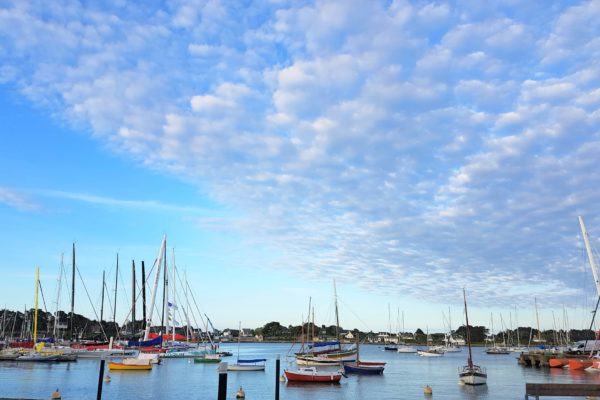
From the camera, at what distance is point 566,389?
22.1 m

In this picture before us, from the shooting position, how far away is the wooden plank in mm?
21719

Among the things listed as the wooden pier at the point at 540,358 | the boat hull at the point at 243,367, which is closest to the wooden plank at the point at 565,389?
the boat hull at the point at 243,367

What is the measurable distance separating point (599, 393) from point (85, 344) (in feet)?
349

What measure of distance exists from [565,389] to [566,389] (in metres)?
0.04

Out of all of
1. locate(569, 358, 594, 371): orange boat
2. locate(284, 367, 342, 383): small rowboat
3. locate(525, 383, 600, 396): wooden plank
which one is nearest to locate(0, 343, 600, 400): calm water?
locate(284, 367, 342, 383): small rowboat

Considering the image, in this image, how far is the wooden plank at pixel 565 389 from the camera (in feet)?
71.3

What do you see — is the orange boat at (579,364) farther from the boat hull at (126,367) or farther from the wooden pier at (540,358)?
the boat hull at (126,367)

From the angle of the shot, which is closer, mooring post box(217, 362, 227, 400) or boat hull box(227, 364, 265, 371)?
mooring post box(217, 362, 227, 400)

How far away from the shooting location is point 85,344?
107875 millimetres

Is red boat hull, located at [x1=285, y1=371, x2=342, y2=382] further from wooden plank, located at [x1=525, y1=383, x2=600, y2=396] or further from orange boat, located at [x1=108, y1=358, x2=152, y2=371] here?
wooden plank, located at [x1=525, y1=383, x2=600, y2=396]

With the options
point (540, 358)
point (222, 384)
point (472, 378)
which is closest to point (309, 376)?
point (472, 378)

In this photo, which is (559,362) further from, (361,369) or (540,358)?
(361,369)

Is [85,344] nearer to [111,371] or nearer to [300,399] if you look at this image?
[111,371]

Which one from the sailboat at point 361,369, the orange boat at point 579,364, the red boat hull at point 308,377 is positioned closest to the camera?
the red boat hull at point 308,377
